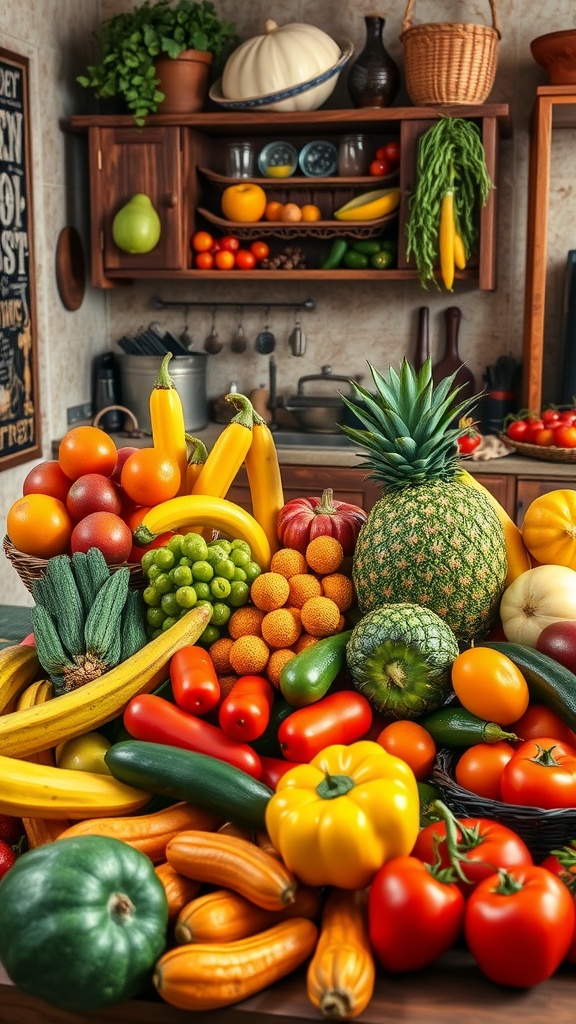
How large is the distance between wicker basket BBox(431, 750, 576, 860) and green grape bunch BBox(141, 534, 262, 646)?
45 cm

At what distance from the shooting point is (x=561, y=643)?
1.33 metres

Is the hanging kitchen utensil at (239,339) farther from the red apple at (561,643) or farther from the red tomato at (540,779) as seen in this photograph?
the red tomato at (540,779)

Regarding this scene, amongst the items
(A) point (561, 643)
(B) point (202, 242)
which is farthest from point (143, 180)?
(A) point (561, 643)

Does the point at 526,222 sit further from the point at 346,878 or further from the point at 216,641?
the point at 346,878

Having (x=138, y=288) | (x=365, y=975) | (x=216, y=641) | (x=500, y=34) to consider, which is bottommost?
(x=365, y=975)

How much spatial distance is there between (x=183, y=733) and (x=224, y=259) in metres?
2.86

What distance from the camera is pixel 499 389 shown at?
12.8ft

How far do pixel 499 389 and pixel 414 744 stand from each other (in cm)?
286

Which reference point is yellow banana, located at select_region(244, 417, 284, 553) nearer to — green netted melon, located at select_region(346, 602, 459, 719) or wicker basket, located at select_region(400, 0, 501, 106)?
green netted melon, located at select_region(346, 602, 459, 719)

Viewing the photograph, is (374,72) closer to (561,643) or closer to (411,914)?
(561,643)

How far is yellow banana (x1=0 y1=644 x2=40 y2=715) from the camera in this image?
4.55 feet

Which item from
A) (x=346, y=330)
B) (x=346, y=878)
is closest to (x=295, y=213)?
(x=346, y=330)

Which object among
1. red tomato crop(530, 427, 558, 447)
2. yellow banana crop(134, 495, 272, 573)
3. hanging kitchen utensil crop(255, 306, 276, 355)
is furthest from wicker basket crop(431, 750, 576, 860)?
hanging kitchen utensil crop(255, 306, 276, 355)

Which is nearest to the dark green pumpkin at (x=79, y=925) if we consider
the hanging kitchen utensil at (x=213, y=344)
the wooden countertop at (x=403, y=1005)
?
the wooden countertop at (x=403, y=1005)
